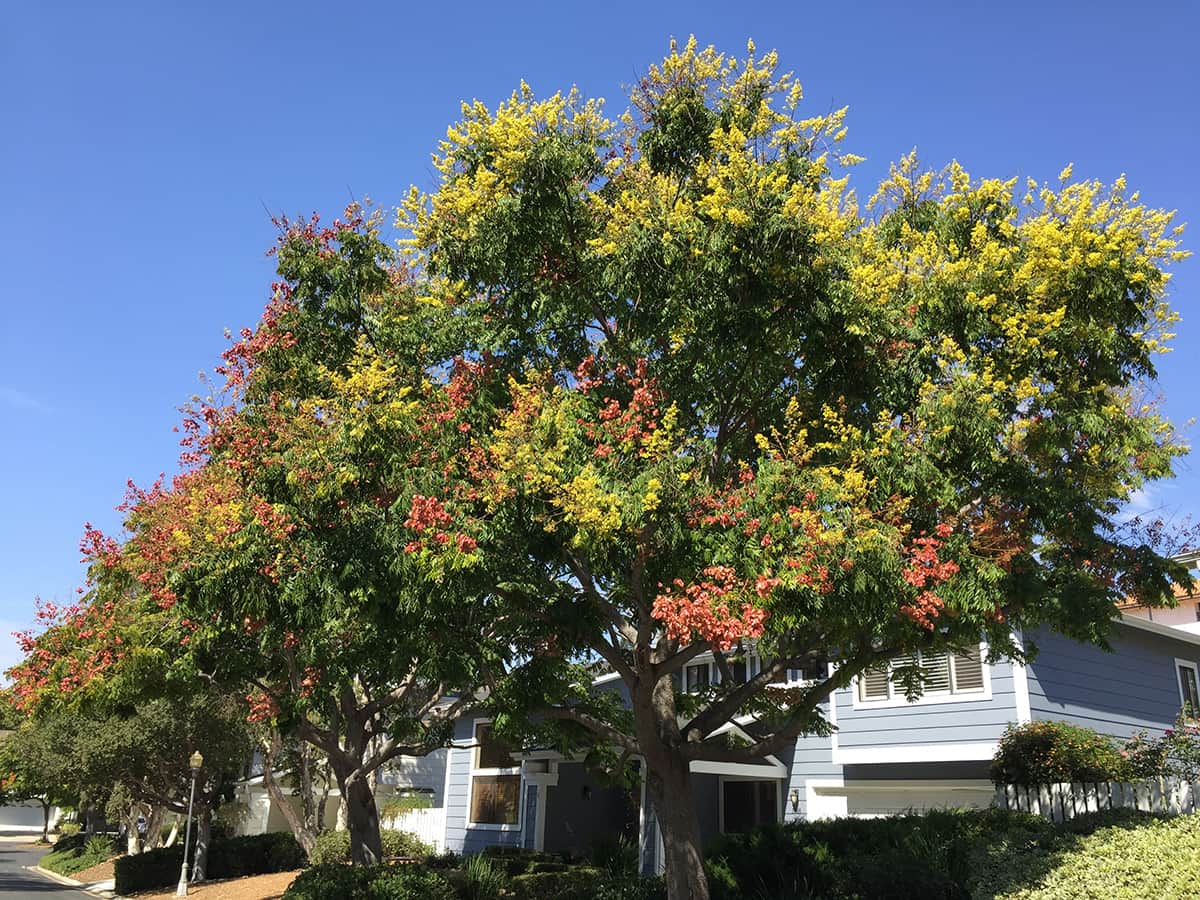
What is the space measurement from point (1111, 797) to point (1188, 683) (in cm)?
972

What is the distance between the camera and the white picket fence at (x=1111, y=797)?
14500 mm

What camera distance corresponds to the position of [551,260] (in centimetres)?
1214

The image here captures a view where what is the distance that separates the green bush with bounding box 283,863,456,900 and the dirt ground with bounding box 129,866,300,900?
23.0ft

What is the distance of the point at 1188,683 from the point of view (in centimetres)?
2239

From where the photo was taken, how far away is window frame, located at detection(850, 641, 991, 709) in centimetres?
1855

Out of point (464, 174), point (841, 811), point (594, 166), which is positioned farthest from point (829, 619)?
point (841, 811)

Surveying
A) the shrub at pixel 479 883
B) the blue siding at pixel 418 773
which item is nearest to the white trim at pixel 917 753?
the shrub at pixel 479 883

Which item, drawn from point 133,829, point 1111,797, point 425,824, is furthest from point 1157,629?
point 133,829

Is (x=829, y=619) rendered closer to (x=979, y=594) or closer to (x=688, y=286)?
(x=979, y=594)

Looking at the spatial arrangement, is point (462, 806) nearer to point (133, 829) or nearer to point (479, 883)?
point (479, 883)

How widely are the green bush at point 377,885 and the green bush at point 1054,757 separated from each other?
10479mm

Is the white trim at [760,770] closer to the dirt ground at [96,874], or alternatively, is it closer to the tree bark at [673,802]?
the tree bark at [673,802]

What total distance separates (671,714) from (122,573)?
11028 millimetres

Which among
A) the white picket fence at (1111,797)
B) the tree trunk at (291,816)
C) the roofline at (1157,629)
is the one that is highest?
the roofline at (1157,629)
